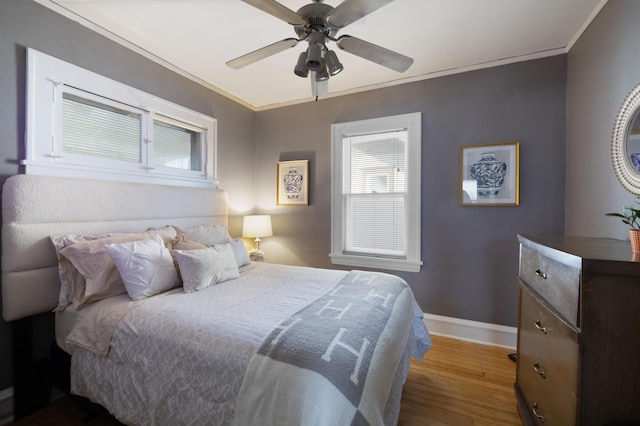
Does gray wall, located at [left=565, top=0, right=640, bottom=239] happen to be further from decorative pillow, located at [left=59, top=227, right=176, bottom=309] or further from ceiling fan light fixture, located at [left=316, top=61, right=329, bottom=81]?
decorative pillow, located at [left=59, top=227, right=176, bottom=309]

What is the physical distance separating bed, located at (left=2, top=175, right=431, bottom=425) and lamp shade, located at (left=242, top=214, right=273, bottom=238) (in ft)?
2.98

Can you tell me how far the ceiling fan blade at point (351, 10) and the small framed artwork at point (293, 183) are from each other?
2009mm

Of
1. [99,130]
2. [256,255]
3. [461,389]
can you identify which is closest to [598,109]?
[461,389]

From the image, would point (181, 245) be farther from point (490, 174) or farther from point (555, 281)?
point (490, 174)

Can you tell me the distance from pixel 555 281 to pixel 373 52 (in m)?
1.55

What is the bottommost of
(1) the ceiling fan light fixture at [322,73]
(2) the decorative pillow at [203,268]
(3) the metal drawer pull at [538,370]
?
(3) the metal drawer pull at [538,370]

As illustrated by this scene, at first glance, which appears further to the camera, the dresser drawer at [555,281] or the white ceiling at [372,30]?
the white ceiling at [372,30]

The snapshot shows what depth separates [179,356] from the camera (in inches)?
48.2

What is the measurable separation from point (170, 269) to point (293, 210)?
6.04 ft

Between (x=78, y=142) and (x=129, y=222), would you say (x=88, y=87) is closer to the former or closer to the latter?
(x=78, y=142)

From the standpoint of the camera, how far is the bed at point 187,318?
1.04 metres

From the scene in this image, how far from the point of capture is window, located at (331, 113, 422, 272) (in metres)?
2.88

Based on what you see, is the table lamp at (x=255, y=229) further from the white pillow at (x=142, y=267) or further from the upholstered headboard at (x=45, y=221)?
the white pillow at (x=142, y=267)

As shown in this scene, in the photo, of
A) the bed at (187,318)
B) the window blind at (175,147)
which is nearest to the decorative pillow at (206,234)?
the bed at (187,318)
